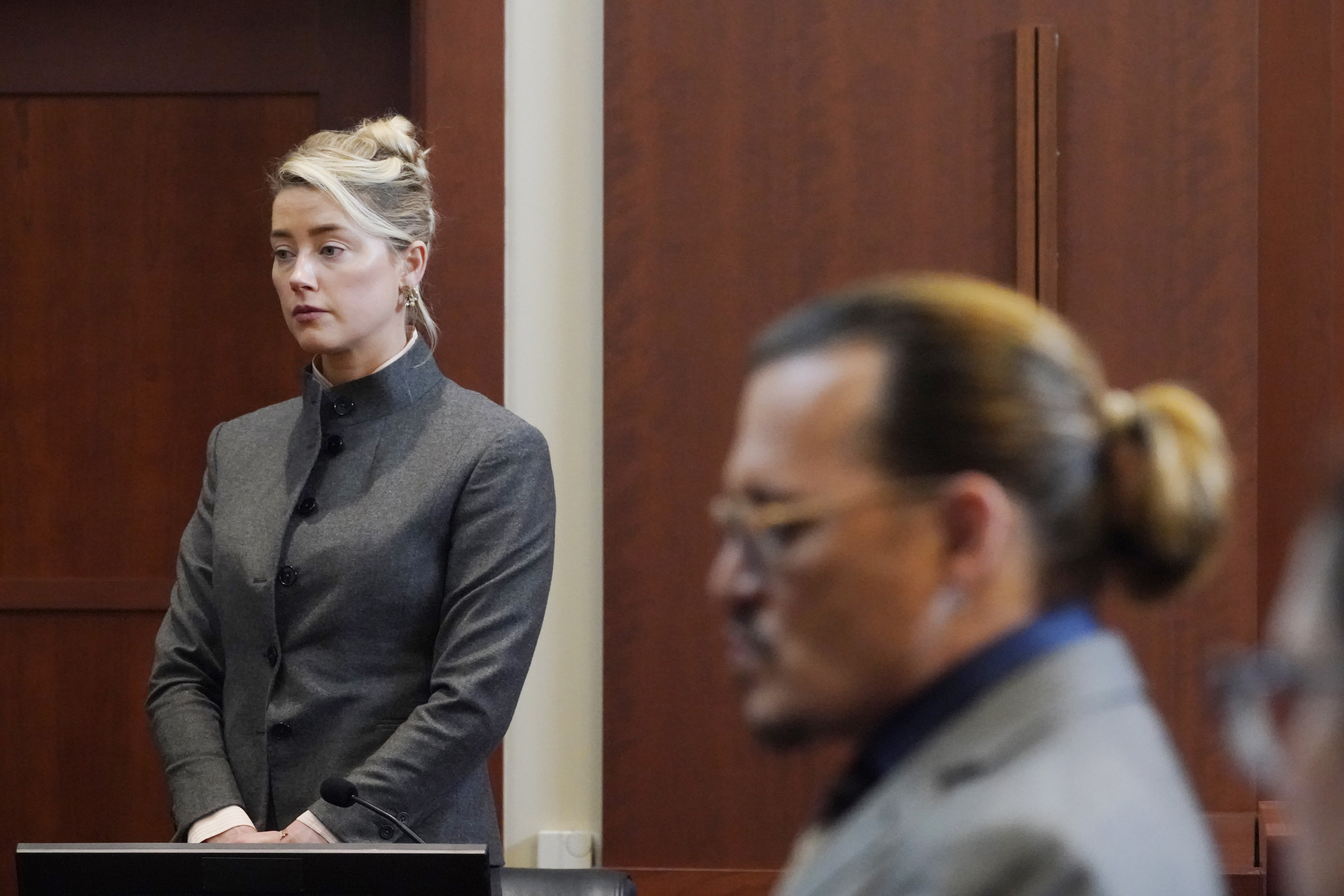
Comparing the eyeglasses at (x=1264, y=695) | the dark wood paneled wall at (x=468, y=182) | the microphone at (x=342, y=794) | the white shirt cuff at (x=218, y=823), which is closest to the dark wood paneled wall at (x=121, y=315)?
the dark wood paneled wall at (x=468, y=182)

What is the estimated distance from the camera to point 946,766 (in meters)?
0.76

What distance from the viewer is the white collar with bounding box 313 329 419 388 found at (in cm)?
202

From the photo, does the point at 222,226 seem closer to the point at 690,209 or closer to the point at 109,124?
the point at 109,124

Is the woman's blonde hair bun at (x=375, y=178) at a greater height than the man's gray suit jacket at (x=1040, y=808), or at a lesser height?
greater

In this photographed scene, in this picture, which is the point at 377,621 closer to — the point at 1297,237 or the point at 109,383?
the point at 109,383

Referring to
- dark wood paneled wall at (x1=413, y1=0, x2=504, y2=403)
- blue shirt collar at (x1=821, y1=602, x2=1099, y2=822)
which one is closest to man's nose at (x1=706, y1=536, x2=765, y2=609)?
blue shirt collar at (x1=821, y1=602, x2=1099, y2=822)

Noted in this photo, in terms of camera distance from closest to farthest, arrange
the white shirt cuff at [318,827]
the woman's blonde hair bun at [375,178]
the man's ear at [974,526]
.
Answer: the man's ear at [974,526]
the white shirt cuff at [318,827]
the woman's blonde hair bun at [375,178]

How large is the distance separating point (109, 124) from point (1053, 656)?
259 centimetres

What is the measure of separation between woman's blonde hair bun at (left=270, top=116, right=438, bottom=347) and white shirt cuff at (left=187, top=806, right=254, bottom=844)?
63cm

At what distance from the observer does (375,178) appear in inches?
79.2

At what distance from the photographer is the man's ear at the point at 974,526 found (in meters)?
0.81

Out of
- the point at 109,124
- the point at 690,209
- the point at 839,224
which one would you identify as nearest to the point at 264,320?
the point at 109,124

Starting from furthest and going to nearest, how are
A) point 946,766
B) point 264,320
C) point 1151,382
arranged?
point 264,320 < point 1151,382 < point 946,766

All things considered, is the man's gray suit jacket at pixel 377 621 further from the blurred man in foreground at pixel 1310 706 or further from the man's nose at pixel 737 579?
the blurred man in foreground at pixel 1310 706
